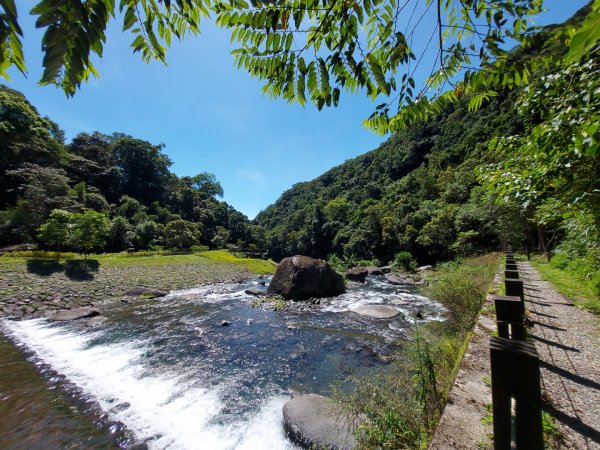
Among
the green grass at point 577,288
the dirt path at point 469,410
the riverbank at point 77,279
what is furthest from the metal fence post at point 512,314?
the riverbank at point 77,279

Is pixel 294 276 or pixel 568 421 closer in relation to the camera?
pixel 568 421

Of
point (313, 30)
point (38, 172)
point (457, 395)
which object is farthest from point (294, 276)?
point (38, 172)

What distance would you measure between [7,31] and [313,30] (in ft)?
4.70

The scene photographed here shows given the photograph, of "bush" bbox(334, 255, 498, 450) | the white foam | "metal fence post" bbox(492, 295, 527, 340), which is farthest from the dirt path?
the white foam

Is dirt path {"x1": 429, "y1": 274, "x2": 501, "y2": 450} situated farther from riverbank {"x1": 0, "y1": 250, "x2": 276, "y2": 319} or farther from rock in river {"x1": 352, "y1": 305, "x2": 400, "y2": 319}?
riverbank {"x1": 0, "y1": 250, "x2": 276, "y2": 319}

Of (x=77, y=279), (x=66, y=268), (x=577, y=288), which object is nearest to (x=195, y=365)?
(x=577, y=288)

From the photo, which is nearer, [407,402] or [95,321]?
[407,402]

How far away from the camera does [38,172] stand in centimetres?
2561

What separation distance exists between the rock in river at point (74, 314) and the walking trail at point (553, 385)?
40.0 ft

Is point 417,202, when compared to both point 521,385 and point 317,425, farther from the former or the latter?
point 521,385

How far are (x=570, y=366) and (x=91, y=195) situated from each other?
146 ft

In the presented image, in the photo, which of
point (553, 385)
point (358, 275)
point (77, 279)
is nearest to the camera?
point (553, 385)

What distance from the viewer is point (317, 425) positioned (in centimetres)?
396

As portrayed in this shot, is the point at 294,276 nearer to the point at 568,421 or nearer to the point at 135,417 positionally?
the point at 135,417
